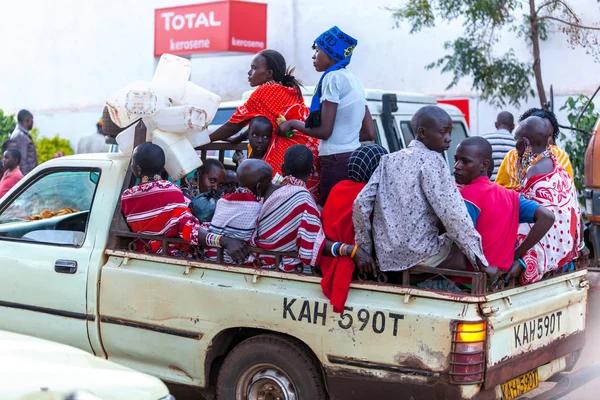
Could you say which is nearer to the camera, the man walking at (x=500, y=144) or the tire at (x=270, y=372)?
the tire at (x=270, y=372)

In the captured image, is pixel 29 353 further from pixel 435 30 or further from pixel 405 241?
pixel 435 30

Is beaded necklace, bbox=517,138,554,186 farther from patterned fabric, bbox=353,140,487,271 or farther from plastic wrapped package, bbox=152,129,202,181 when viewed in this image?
plastic wrapped package, bbox=152,129,202,181

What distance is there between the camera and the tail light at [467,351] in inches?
147

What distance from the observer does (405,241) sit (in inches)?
156

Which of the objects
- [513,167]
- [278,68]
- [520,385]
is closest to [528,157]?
[513,167]

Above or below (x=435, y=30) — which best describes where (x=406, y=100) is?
below

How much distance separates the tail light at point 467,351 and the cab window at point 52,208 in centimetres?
235

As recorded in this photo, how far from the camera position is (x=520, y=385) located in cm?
424

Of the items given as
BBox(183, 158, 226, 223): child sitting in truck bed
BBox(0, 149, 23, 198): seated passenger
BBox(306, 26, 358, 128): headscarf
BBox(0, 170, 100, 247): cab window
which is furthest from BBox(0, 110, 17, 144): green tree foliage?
BBox(306, 26, 358, 128): headscarf

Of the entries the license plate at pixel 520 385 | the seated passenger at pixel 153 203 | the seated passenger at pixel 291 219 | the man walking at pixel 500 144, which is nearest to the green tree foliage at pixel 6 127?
the man walking at pixel 500 144

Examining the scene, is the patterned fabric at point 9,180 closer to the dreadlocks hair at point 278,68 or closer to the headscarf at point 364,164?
the dreadlocks hair at point 278,68

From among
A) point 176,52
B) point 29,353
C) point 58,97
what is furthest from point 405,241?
point 58,97

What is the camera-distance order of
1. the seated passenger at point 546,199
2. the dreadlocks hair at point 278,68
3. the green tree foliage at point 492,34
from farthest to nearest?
the green tree foliage at point 492,34 < the dreadlocks hair at point 278,68 < the seated passenger at point 546,199

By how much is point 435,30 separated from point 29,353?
9718 millimetres
